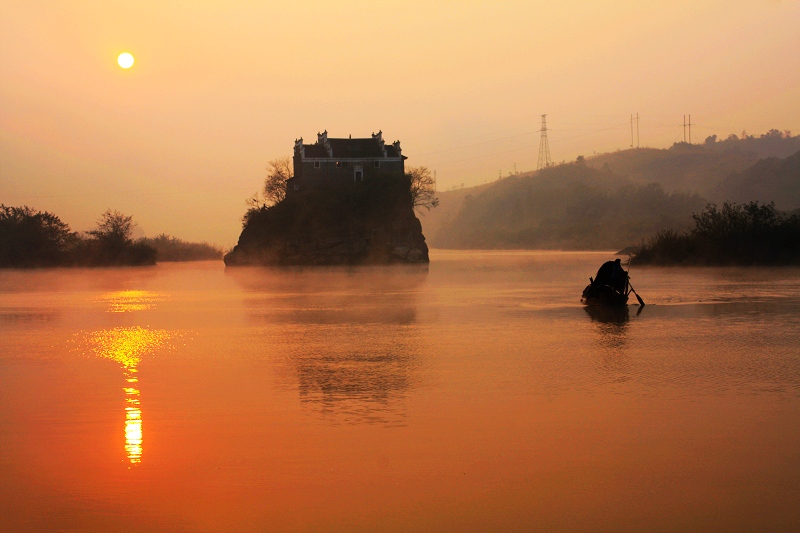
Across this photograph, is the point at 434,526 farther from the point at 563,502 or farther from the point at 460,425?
the point at 460,425

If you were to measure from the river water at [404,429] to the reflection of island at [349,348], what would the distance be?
0.10 m

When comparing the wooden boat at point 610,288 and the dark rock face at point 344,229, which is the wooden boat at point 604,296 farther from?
the dark rock face at point 344,229

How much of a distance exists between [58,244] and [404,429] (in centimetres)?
9483

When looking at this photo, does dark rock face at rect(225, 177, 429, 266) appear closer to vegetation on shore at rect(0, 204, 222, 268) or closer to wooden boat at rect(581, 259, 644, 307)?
vegetation on shore at rect(0, 204, 222, 268)

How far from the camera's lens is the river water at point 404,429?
787 centimetres

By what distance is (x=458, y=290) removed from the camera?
4441 cm

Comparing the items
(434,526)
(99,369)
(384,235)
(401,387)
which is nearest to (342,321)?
(99,369)

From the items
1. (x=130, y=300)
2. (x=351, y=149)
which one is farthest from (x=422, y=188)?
(x=130, y=300)

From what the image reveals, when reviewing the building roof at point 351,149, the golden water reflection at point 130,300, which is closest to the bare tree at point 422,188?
the building roof at point 351,149

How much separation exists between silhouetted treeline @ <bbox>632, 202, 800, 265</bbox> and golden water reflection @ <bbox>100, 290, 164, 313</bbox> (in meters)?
41.7

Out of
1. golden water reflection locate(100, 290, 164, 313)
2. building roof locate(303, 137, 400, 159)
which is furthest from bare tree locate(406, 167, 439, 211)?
golden water reflection locate(100, 290, 164, 313)

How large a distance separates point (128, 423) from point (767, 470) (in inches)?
321

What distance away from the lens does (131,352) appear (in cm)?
1967

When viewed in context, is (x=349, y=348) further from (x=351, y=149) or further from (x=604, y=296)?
(x=351, y=149)
